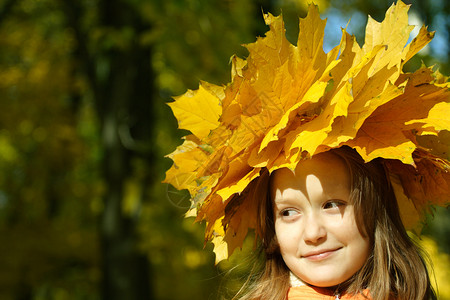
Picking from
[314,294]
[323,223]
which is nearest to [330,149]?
[323,223]

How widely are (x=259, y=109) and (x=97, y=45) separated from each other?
5903 mm

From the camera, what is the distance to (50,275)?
782 centimetres

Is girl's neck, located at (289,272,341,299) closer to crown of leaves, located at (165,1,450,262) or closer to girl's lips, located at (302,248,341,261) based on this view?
girl's lips, located at (302,248,341,261)

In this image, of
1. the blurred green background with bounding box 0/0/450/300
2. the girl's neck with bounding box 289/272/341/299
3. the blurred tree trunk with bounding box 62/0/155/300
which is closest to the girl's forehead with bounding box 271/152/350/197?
the girl's neck with bounding box 289/272/341/299

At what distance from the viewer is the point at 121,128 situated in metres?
7.08

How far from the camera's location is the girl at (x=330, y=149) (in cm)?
161

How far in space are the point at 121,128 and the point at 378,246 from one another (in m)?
5.64

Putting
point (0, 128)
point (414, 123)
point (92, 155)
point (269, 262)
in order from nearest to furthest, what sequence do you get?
point (414, 123) → point (269, 262) → point (0, 128) → point (92, 155)

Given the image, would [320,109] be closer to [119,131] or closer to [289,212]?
[289,212]

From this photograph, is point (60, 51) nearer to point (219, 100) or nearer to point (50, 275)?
point (50, 275)

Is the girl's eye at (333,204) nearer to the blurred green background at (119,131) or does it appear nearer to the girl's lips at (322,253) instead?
the girl's lips at (322,253)

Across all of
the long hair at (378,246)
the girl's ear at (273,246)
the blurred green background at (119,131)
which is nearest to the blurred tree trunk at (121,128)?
the blurred green background at (119,131)

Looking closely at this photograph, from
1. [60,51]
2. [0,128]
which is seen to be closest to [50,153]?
[0,128]

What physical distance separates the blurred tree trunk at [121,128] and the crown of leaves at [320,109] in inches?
189
